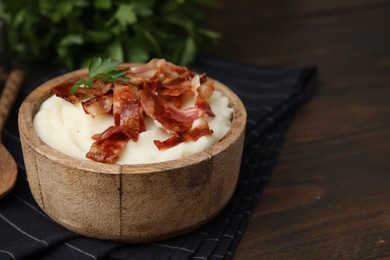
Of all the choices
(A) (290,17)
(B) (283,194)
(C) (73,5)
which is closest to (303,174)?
(B) (283,194)

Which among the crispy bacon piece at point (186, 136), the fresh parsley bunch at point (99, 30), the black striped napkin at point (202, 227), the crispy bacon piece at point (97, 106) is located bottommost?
the black striped napkin at point (202, 227)

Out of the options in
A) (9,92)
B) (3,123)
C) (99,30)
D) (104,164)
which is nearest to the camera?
(104,164)

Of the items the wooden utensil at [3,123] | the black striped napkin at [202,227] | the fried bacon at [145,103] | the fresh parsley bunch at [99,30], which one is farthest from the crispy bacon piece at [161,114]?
the fresh parsley bunch at [99,30]

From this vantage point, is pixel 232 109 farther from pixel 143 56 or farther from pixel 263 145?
pixel 143 56

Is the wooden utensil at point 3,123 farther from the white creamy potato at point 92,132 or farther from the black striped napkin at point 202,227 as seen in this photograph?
the white creamy potato at point 92,132

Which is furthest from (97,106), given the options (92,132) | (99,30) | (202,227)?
(99,30)

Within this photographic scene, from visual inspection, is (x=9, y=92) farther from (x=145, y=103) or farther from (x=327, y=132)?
(x=327, y=132)
